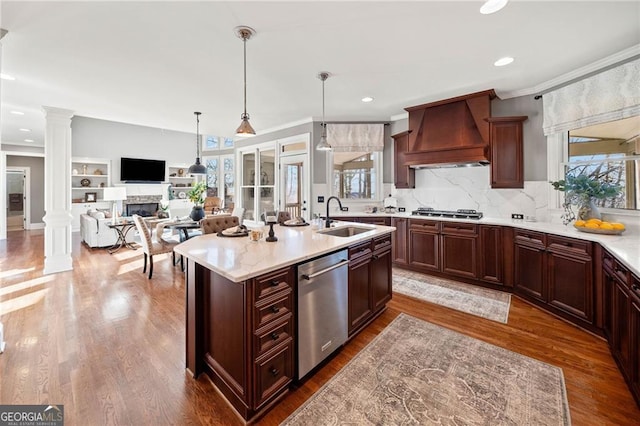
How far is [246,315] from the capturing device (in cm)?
150

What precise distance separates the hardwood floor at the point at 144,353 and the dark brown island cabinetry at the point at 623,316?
0.13 m

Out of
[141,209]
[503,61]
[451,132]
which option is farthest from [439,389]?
[141,209]

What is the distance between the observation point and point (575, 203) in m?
3.06

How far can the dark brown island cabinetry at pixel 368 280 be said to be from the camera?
2.37m

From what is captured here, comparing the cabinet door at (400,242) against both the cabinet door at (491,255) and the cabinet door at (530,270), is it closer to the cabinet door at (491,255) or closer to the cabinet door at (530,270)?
the cabinet door at (491,255)

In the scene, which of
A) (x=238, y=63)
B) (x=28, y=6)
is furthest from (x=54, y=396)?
(x=238, y=63)

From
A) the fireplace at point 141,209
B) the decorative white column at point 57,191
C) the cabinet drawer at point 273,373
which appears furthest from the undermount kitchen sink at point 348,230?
the fireplace at point 141,209

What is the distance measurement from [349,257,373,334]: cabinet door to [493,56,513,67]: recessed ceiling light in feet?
8.21

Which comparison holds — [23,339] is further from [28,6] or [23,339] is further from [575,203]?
[575,203]

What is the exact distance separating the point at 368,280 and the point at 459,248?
1923 millimetres

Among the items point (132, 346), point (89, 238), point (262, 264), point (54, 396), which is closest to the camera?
point (262, 264)

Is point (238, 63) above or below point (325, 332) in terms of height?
above

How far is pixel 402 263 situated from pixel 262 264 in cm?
333

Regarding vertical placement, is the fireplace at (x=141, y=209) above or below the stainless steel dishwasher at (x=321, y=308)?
above
